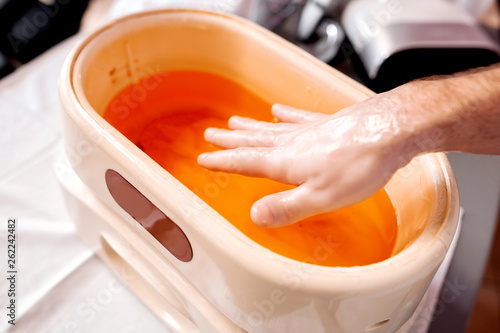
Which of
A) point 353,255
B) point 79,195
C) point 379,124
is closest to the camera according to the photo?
point 379,124

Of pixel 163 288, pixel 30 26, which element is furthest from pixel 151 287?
pixel 30 26

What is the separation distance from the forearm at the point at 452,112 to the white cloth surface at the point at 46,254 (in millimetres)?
320

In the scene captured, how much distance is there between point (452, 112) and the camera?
45 cm

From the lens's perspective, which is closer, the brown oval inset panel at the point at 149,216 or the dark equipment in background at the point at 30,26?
the brown oval inset panel at the point at 149,216

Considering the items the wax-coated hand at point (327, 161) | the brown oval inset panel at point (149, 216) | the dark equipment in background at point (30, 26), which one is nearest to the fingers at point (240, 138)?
the wax-coated hand at point (327, 161)

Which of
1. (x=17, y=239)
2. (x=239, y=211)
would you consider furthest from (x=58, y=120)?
(x=239, y=211)

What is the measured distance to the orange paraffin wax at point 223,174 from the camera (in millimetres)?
567

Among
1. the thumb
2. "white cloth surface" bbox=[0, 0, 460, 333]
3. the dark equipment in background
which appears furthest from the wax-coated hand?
the dark equipment in background

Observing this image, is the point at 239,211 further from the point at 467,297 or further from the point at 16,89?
the point at 16,89

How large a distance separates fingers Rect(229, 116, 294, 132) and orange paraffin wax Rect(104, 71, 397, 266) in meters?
0.07

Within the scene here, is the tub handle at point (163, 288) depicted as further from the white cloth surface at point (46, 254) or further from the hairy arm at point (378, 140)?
the hairy arm at point (378, 140)

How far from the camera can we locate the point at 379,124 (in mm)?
447

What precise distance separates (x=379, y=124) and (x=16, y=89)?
2.67 feet

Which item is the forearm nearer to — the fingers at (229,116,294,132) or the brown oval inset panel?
the fingers at (229,116,294,132)
